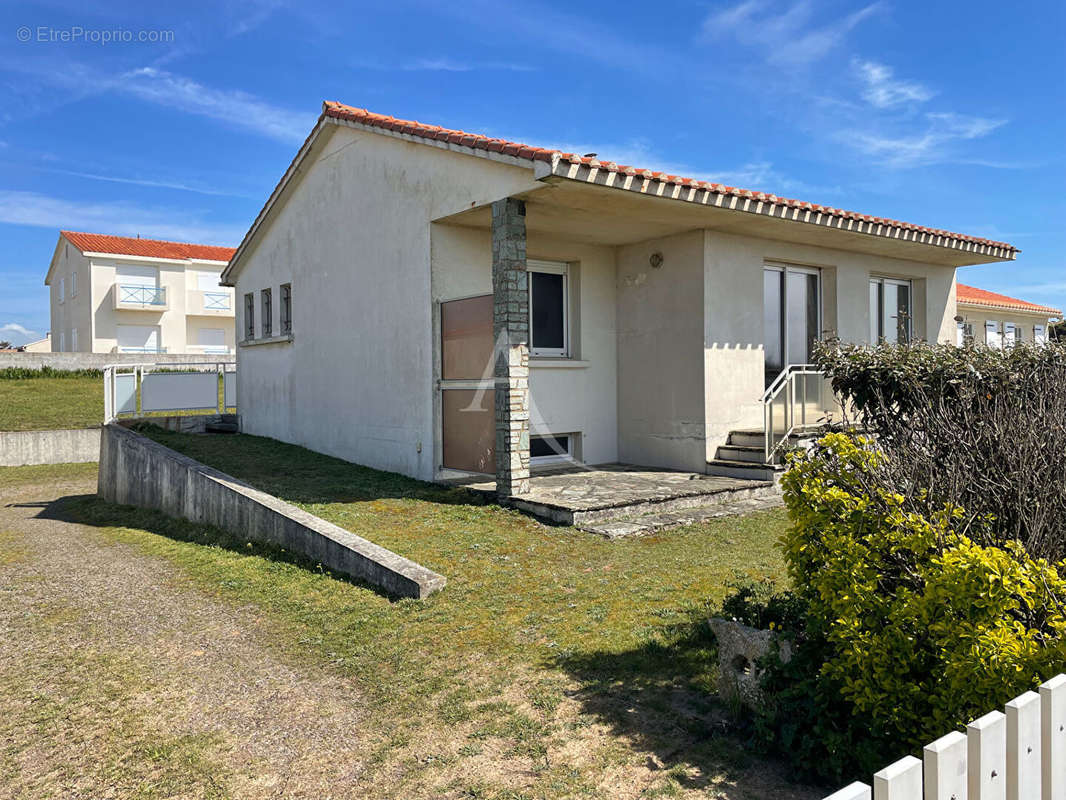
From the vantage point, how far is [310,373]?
13578mm

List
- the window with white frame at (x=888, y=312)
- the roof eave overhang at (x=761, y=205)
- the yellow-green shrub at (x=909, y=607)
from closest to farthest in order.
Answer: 1. the yellow-green shrub at (x=909, y=607)
2. the roof eave overhang at (x=761, y=205)
3. the window with white frame at (x=888, y=312)

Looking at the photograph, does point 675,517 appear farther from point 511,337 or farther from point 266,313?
point 266,313

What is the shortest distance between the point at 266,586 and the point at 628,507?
3834 mm

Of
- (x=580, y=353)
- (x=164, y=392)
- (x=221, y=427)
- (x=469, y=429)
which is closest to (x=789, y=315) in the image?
(x=580, y=353)

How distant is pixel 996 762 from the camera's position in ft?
6.86

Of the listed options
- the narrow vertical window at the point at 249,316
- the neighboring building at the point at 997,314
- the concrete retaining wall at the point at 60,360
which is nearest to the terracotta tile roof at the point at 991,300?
the neighboring building at the point at 997,314

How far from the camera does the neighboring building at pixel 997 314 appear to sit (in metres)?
24.9

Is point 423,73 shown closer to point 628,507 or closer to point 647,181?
point 647,181

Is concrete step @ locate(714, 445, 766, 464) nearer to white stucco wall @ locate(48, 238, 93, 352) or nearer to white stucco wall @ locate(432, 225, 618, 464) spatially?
white stucco wall @ locate(432, 225, 618, 464)

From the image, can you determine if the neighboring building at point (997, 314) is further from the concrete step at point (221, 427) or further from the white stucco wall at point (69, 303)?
the white stucco wall at point (69, 303)

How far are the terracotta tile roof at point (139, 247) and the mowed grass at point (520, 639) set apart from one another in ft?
117

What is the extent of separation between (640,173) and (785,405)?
13.6 feet

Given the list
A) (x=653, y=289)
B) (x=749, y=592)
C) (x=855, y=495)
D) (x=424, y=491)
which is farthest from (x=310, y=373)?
(x=855, y=495)

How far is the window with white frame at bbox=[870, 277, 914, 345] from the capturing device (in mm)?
13273
